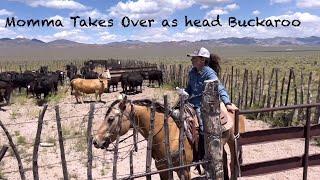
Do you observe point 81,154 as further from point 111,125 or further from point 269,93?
point 269,93

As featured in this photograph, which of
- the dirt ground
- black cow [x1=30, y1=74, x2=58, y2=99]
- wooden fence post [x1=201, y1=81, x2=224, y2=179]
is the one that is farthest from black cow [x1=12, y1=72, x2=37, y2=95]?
wooden fence post [x1=201, y1=81, x2=224, y2=179]

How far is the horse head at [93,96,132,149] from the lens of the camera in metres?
5.34

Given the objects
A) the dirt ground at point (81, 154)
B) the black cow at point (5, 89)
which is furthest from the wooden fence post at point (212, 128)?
the black cow at point (5, 89)

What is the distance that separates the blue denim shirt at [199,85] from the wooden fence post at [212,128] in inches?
21.7

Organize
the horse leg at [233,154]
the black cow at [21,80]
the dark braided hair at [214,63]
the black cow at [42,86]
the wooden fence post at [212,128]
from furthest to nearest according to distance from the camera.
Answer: the black cow at [21,80] < the black cow at [42,86] < the dark braided hair at [214,63] < the horse leg at [233,154] < the wooden fence post at [212,128]

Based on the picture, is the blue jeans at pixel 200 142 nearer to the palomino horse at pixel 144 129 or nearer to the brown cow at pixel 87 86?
the palomino horse at pixel 144 129

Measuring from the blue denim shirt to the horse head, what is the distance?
883mm

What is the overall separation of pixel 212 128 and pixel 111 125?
1248 millimetres

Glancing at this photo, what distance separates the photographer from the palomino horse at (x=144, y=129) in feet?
17.6

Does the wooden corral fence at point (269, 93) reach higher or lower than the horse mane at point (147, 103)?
lower

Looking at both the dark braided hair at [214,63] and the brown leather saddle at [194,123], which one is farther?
the dark braided hair at [214,63]

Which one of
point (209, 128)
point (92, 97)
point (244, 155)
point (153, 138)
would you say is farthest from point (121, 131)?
point (92, 97)

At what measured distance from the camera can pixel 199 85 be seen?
568 centimetres

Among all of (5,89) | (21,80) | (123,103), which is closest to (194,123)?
(123,103)
